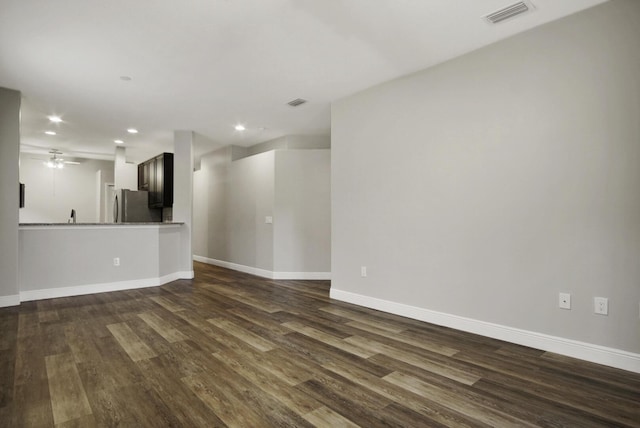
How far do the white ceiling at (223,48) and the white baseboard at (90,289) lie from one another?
2.49 meters

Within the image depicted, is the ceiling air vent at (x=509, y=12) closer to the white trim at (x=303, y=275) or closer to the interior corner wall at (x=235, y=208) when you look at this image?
the interior corner wall at (x=235, y=208)

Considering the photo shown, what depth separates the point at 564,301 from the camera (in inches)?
100

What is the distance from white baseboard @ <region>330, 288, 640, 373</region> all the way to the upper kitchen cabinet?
4.97 meters

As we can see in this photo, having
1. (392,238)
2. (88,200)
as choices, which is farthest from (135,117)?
(88,200)

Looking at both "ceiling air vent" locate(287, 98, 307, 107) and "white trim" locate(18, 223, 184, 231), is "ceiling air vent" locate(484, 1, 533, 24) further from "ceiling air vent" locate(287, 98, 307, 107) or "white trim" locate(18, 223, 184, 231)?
"white trim" locate(18, 223, 184, 231)

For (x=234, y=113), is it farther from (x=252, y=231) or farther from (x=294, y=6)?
(x=294, y=6)

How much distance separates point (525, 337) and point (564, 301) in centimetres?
43

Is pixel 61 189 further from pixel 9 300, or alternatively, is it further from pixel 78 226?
pixel 9 300

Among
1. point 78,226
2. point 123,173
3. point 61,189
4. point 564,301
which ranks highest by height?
point 123,173

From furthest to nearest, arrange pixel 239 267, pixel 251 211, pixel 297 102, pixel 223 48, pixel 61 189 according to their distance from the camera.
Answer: pixel 61 189
pixel 239 267
pixel 251 211
pixel 297 102
pixel 223 48

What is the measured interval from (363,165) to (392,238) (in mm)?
952

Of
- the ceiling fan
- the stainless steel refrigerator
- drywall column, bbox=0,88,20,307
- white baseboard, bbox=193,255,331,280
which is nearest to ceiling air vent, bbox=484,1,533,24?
white baseboard, bbox=193,255,331,280

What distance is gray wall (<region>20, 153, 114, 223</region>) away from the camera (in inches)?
316

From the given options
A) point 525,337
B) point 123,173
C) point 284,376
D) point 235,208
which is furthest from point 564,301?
point 123,173
